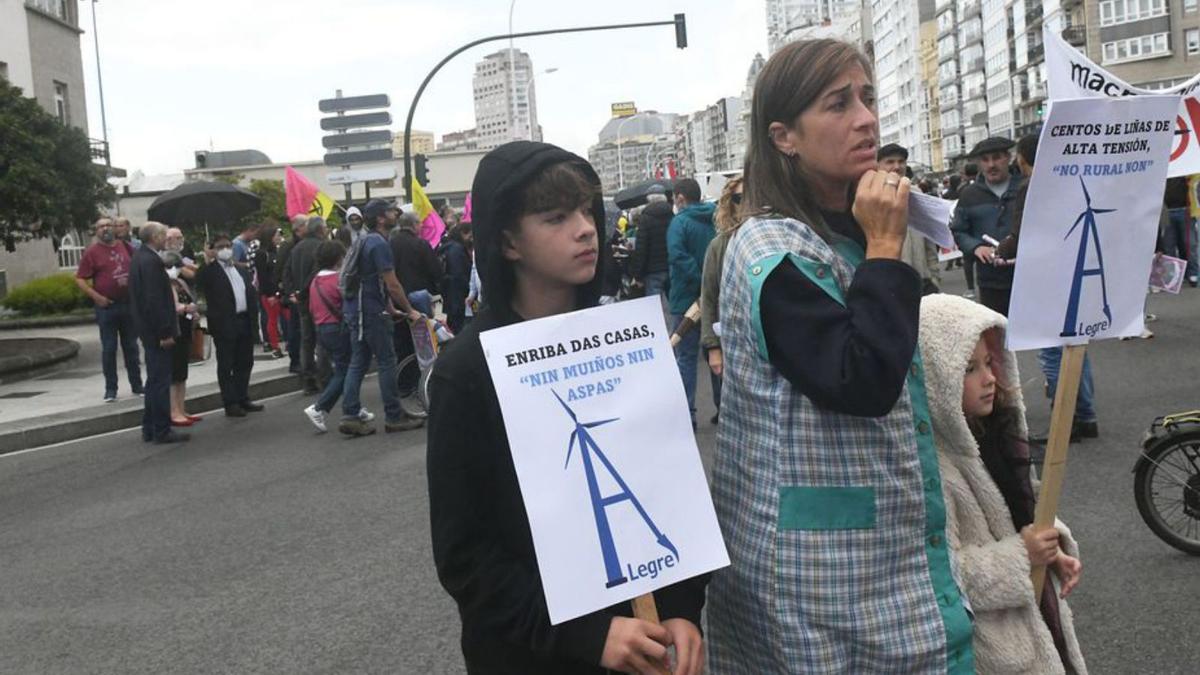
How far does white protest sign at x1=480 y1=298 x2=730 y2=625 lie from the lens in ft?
6.73

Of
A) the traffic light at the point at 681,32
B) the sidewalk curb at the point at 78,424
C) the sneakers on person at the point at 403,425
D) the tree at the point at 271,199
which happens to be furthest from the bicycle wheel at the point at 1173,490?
the tree at the point at 271,199

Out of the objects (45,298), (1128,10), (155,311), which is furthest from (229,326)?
(1128,10)

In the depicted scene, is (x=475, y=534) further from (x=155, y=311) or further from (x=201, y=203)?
(x=201, y=203)

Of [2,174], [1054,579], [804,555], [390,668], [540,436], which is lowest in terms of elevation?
[390,668]

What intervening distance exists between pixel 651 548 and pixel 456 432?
0.39 meters

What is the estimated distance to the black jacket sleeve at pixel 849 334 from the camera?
6.51 ft

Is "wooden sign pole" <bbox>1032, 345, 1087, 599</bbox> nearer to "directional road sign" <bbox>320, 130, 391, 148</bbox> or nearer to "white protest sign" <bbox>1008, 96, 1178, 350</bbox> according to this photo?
"white protest sign" <bbox>1008, 96, 1178, 350</bbox>

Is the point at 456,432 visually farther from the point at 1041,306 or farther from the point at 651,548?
the point at 1041,306

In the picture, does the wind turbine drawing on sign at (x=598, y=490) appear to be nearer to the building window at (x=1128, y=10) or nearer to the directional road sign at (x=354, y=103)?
the directional road sign at (x=354, y=103)

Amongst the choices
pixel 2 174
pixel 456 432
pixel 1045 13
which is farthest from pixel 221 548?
pixel 1045 13

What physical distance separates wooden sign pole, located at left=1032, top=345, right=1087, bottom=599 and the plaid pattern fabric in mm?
450

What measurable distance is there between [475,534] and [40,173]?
54.6 feet

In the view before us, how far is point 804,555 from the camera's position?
208 cm

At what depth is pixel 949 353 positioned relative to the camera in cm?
240
